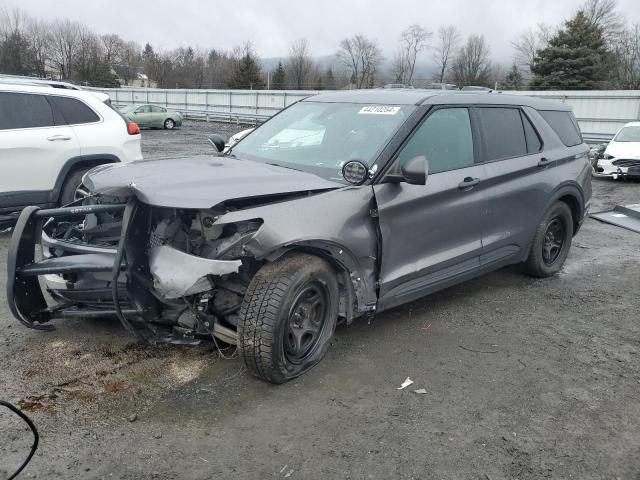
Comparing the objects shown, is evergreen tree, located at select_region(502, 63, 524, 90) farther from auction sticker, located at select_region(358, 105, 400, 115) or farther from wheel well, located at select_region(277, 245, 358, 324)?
wheel well, located at select_region(277, 245, 358, 324)

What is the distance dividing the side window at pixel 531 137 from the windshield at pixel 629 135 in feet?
34.5

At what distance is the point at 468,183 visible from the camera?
4.49 m

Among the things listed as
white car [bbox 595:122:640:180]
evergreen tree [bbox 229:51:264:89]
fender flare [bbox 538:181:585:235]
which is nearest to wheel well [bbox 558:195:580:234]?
fender flare [bbox 538:181:585:235]

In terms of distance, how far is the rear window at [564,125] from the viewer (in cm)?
569

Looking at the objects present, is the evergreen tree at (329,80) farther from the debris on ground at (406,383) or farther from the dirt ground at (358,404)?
the debris on ground at (406,383)

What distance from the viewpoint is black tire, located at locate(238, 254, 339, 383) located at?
330 cm

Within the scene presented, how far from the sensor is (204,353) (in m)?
3.94

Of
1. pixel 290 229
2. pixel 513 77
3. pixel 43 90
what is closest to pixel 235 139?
pixel 43 90

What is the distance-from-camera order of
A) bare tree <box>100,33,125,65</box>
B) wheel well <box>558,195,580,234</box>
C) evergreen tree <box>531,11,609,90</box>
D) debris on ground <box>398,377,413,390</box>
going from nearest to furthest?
debris on ground <box>398,377,413,390</box>
wheel well <box>558,195,580,234</box>
evergreen tree <box>531,11,609,90</box>
bare tree <box>100,33,125,65</box>

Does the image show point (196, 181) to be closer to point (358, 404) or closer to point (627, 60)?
point (358, 404)

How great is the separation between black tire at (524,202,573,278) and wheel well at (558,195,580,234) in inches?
2.6

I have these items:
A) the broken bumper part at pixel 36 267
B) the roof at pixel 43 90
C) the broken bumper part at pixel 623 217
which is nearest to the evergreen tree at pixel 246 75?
the broken bumper part at pixel 623 217

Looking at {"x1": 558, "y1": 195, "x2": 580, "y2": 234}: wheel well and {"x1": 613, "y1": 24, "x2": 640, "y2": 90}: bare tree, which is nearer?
{"x1": 558, "y1": 195, "x2": 580, "y2": 234}: wheel well

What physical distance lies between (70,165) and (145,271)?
412cm
